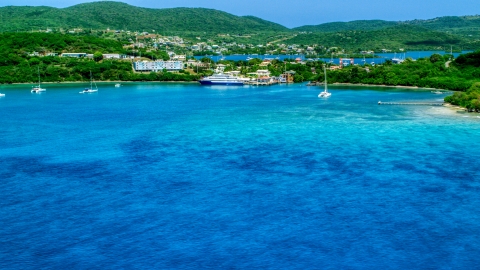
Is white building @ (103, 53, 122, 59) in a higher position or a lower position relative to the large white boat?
higher


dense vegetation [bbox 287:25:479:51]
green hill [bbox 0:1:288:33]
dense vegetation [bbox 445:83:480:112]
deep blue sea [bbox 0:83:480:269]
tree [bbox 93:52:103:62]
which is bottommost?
deep blue sea [bbox 0:83:480:269]

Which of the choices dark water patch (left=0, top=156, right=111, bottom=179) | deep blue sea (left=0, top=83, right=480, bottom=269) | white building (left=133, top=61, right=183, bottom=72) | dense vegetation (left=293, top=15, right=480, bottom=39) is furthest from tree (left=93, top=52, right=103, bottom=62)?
dense vegetation (left=293, top=15, right=480, bottom=39)

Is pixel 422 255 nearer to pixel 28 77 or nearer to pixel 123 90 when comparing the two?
pixel 123 90

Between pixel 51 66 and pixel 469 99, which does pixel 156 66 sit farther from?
pixel 469 99

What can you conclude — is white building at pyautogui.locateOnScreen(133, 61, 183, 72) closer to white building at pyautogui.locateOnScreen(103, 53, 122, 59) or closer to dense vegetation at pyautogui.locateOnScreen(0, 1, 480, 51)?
white building at pyautogui.locateOnScreen(103, 53, 122, 59)

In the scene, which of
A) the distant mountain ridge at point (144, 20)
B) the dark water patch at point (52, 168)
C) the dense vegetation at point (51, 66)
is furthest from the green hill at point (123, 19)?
the dark water patch at point (52, 168)

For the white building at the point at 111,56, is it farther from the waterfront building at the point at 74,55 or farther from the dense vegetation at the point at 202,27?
the dense vegetation at the point at 202,27
